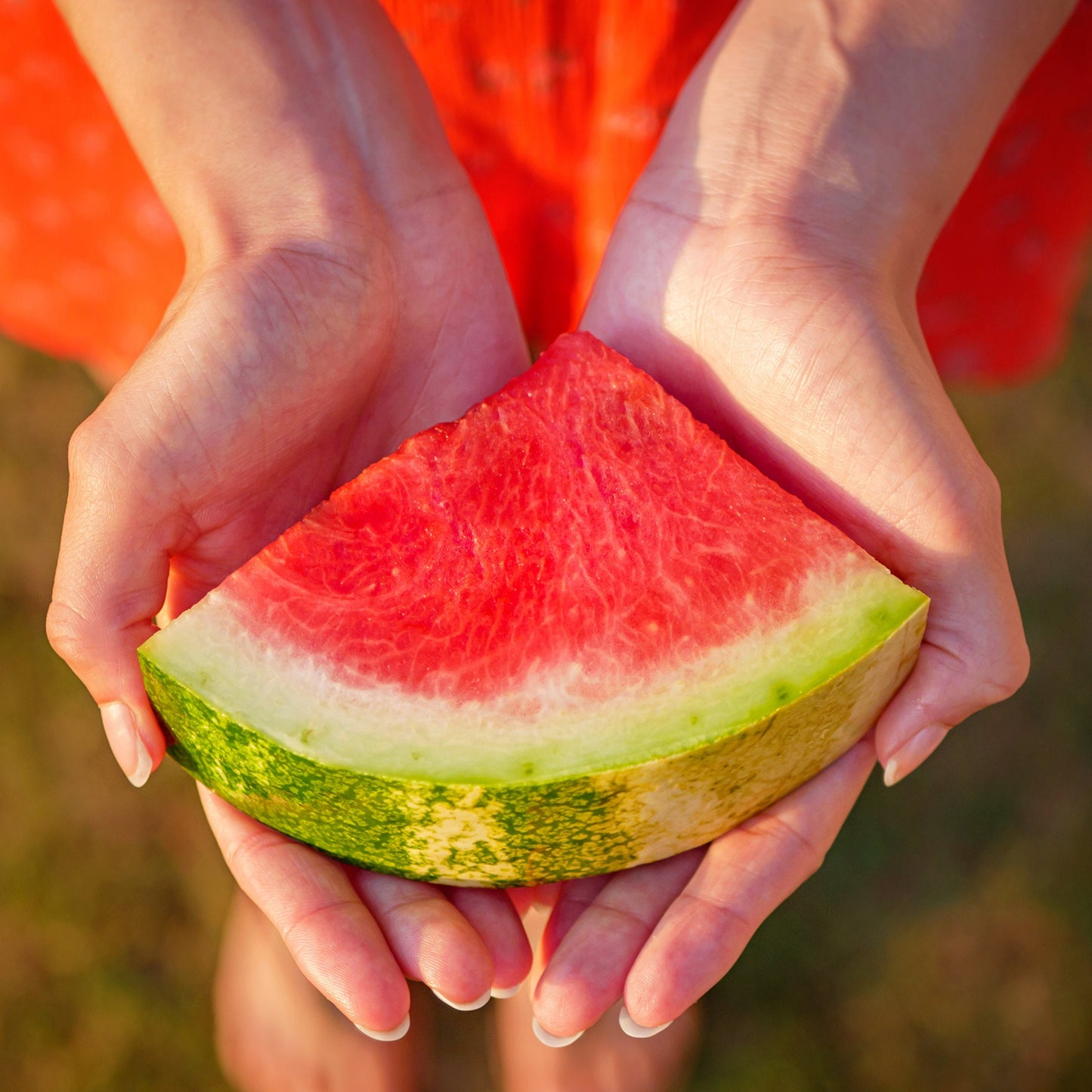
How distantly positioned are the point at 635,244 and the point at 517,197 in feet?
1.96

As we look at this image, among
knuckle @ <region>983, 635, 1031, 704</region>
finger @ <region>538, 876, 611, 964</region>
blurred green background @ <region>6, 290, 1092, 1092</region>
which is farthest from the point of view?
blurred green background @ <region>6, 290, 1092, 1092</region>

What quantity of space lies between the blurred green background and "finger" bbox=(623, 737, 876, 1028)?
1.30m

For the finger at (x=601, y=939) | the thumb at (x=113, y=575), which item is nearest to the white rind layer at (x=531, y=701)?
the thumb at (x=113, y=575)

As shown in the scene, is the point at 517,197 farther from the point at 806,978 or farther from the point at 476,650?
the point at 806,978

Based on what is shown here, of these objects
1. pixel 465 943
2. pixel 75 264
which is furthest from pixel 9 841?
pixel 465 943

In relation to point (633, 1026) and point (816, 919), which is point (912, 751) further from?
point (816, 919)

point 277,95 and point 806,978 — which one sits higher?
point 277,95

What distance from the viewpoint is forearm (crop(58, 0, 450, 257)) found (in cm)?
213

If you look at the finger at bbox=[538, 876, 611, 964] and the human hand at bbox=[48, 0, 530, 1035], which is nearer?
the human hand at bbox=[48, 0, 530, 1035]

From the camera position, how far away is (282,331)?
76.2 inches

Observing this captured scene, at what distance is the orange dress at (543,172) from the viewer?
237 centimetres

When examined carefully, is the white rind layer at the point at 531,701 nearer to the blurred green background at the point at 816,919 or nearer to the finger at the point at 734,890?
the finger at the point at 734,890

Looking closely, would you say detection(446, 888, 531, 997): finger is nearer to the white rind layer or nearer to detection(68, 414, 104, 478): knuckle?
the white rind layer

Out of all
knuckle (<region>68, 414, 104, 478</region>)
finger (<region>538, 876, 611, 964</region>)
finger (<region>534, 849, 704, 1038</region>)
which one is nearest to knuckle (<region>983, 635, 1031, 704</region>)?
finger (<region>534, 849, 704, 1038</region>)
